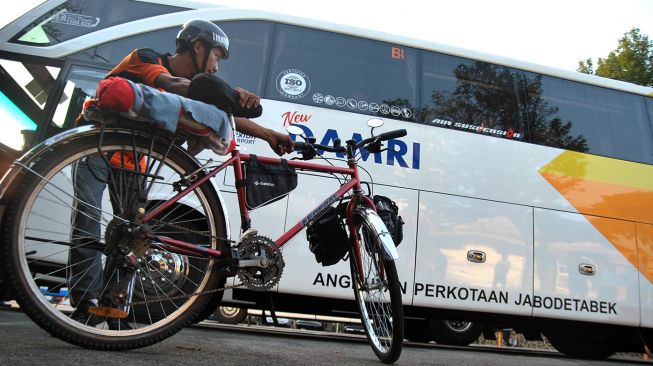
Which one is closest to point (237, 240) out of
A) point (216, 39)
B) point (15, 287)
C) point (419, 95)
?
point (15, 287)

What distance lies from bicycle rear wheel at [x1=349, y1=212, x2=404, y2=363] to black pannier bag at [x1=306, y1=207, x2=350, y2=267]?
0.10 metres

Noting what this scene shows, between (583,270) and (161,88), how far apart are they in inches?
169

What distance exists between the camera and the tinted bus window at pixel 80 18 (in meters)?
4.29

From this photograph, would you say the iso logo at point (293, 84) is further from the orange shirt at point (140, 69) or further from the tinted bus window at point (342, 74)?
the orange shirt at point (140, 69)

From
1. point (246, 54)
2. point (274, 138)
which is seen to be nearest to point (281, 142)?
point (274, 138)

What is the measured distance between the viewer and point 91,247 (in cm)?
231

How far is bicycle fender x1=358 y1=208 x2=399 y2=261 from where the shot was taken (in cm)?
269

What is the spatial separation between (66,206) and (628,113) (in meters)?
5.70

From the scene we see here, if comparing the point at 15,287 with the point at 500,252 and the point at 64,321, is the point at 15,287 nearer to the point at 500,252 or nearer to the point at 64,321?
the point at 64,321

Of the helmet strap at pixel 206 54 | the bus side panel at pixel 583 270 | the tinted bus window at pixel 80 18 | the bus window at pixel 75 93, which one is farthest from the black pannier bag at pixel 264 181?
the bus side panel at pixel 583 270

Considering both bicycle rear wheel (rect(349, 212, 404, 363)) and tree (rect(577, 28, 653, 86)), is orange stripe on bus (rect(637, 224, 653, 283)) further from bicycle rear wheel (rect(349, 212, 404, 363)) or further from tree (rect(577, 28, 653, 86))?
tree (rect(577, 28, 653, 86))

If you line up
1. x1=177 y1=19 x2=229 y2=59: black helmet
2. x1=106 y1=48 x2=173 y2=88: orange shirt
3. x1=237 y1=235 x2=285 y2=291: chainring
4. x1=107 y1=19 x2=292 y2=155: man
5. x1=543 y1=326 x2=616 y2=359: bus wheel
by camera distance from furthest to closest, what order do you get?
1. x1=543 y1=326 x2=616 y2=359: bus wheel
2. x1=177 y1=19 x2=229 y2=59: black helmet
3. x1=106 y1=48 x2=173 y2=88: orange shirt
4. x1=107 y1=19 x2=292 y2=155: man
5. x1=237 y1=235 x2=285 y2=291: chainring

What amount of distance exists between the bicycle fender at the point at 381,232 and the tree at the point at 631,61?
18.9 meters

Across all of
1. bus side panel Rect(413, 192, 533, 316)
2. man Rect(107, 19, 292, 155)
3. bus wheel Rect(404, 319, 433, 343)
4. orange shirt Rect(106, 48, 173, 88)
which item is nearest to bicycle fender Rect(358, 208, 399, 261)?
man Rect(107, 19, 292, 155)
